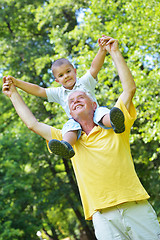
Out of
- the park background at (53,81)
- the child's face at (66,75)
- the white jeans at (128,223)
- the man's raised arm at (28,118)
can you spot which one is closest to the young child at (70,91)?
the child's face at (66,75)

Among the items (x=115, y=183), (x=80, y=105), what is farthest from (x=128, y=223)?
(x=80, y=105)

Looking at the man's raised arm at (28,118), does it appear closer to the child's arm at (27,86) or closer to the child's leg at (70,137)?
the child's arm at (27,86)

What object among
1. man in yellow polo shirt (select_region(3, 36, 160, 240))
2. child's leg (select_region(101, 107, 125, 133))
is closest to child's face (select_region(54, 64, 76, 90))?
man in yellow polo shirt (select_region(3, 36, 160, 240))

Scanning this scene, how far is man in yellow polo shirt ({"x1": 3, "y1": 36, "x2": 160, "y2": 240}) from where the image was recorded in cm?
222

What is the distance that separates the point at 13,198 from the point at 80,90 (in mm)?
10654

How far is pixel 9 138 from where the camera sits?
13.4 meters

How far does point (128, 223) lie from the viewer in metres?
2.21

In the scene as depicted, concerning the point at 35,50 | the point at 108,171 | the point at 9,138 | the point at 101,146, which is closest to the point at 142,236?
the point at 108,171

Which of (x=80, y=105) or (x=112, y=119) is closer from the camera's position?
(x=112, y=119)

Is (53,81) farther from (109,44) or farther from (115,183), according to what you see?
(115,183)

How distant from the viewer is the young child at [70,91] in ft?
7.22

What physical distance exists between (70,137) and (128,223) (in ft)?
2.43

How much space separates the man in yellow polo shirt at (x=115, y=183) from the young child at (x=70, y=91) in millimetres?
98

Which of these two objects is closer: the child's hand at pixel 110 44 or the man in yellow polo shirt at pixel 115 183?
the man in yellow polo shirt at pixel 115 183
